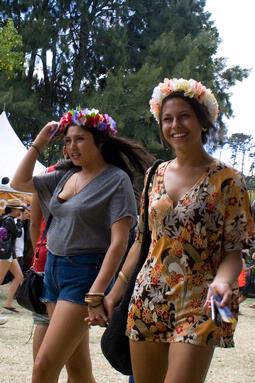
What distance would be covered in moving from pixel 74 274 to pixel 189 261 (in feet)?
3.26

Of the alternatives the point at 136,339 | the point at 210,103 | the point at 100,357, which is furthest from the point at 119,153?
the point at 100,357

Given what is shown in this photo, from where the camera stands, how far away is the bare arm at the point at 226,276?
2.52m

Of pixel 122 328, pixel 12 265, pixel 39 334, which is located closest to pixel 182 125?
pixel 122 328

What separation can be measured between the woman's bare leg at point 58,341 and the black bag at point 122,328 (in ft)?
1.15

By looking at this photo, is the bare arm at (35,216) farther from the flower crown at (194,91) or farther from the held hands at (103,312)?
the flower crown at (194,91)

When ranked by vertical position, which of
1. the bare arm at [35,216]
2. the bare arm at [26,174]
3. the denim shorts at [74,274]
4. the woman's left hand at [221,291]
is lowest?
the denim shorts at [74,274]

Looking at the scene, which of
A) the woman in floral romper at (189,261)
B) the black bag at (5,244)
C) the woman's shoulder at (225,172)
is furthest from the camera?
the black bag at (5,244)

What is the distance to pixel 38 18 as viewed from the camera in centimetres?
2620

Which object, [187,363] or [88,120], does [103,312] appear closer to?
[187,363]

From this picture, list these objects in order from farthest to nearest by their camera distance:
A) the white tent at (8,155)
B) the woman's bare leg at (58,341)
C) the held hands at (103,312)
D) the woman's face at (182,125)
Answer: the white tent at (8,155) → the woman's bare leg at (58,341) → the held hands at (103,312) → the woman's face at (182,125)

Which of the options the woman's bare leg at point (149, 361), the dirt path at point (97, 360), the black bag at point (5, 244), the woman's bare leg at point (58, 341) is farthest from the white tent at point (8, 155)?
the woman's bare leg at point (149, 361)

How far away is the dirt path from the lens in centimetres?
559

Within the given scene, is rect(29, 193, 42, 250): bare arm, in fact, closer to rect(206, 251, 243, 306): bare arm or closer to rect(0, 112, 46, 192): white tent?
rect(206, 251, 243, 306): bare arm

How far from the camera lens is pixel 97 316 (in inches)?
127
